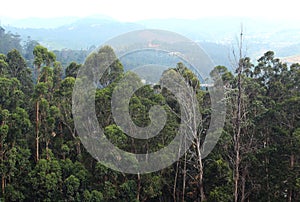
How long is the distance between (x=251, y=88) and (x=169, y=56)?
3909 millimetres

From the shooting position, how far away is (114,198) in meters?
8.34

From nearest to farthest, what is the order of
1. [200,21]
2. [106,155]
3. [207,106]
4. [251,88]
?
[106,155], [207,106], [251,88], [200,21]

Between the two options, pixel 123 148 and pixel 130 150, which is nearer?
pixel 123 148

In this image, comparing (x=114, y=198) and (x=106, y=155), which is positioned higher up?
(x=106, y=155)

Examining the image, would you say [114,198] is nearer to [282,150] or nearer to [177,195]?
[177,195]

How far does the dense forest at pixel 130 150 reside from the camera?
824cm

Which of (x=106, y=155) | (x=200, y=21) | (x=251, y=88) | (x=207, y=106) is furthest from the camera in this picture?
(x=200, y=21)

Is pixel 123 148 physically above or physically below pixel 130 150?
above

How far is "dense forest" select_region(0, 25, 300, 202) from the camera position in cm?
824

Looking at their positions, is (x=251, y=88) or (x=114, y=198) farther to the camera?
(x=251, y=88)

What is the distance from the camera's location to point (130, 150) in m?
8.64

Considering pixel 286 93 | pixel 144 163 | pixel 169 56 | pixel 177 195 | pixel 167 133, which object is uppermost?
pixel 169 56

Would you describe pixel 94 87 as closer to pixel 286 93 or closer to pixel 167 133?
pixel 167 133

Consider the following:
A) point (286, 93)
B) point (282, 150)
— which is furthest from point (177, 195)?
point (286, 93)
